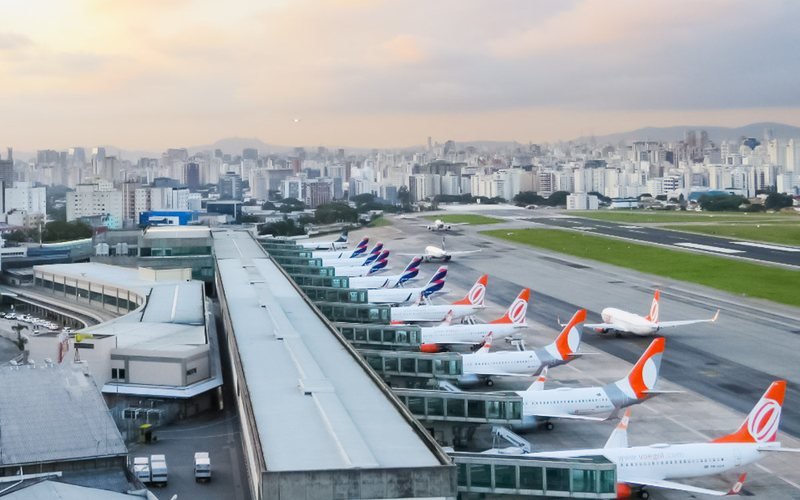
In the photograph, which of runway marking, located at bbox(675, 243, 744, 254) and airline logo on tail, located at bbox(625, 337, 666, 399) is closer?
airline logo on tail, located at bbox(625, 337, 666, 399)

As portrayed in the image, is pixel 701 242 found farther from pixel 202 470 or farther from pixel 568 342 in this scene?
pixel 202 470

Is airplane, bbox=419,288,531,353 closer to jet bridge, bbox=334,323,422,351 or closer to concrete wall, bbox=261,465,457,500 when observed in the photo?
jet bridge, bbox=334,323,422,351

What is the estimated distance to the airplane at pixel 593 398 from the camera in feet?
148

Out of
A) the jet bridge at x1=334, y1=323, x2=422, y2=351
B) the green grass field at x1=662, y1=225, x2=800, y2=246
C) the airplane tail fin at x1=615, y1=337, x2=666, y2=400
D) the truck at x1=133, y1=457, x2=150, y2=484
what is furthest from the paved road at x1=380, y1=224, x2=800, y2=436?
the green grass field at x1=662, y1=225, x2=800, y2=246

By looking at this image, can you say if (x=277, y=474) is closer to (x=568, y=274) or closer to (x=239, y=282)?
(x=239, y=282)

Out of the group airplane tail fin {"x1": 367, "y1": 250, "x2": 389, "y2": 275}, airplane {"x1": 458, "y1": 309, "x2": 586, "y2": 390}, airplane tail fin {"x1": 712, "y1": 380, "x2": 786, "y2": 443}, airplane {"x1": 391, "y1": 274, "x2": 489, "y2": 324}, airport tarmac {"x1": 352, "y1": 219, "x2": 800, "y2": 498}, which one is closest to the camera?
airplane tail fin {"x1": 712, "y1": 380, "x2": 786, "y2": 443}

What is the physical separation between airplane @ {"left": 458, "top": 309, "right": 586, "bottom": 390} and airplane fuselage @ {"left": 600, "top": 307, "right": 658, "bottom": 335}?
15949 millimetres

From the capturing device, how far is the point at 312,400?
109ft

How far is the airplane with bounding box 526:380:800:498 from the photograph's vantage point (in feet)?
118

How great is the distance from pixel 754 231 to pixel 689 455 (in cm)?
13038

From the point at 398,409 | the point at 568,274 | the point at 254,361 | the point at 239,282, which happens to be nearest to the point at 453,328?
the point at 239,282

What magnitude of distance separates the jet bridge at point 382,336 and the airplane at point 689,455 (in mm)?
18029

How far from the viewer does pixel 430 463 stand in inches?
1024

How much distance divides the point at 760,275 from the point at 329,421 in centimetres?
8222
